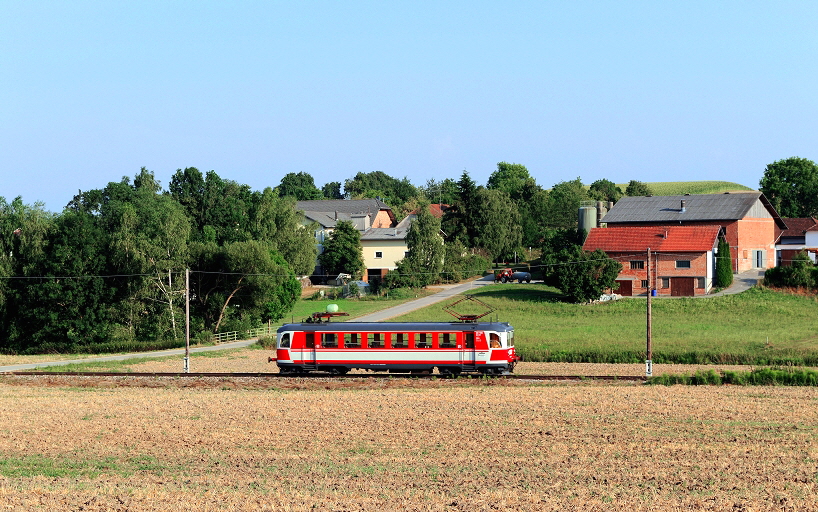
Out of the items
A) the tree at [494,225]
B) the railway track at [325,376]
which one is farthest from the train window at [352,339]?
the tree at [494,225]

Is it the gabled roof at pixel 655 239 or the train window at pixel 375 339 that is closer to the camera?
the train window at pixel 375 339

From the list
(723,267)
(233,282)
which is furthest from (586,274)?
(233,282)

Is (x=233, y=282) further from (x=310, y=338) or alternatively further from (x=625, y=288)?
(x=625, y=288)

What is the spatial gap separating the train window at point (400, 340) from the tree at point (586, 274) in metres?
37.4

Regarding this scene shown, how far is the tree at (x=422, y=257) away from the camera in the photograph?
92.1 meters

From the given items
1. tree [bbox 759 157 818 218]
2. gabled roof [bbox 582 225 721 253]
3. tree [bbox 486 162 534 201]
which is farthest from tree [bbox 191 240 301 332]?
tree [bbox 486 162 534 201]

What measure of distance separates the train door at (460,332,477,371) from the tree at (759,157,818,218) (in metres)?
116

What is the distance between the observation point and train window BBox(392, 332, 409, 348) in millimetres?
41156

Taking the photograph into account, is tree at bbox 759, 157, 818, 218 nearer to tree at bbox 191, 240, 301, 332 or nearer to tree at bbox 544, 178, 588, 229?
tree at bbox 544, 178, 588, 229

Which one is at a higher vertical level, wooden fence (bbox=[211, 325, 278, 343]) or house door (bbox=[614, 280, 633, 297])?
house door (bbox=[614, 280, 633, 297])

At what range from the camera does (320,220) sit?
115 m

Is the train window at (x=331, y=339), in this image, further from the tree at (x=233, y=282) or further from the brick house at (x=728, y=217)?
the brick house at (x=728, y=217)

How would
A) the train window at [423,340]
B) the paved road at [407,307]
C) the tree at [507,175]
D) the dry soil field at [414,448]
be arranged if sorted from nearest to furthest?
1. the dry soil field at [414,448]
2. the train window at [423,340]
3. the paved road at [407,307]
4. the tree at [507,175]

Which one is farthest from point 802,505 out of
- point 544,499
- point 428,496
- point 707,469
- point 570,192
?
point 570,192
